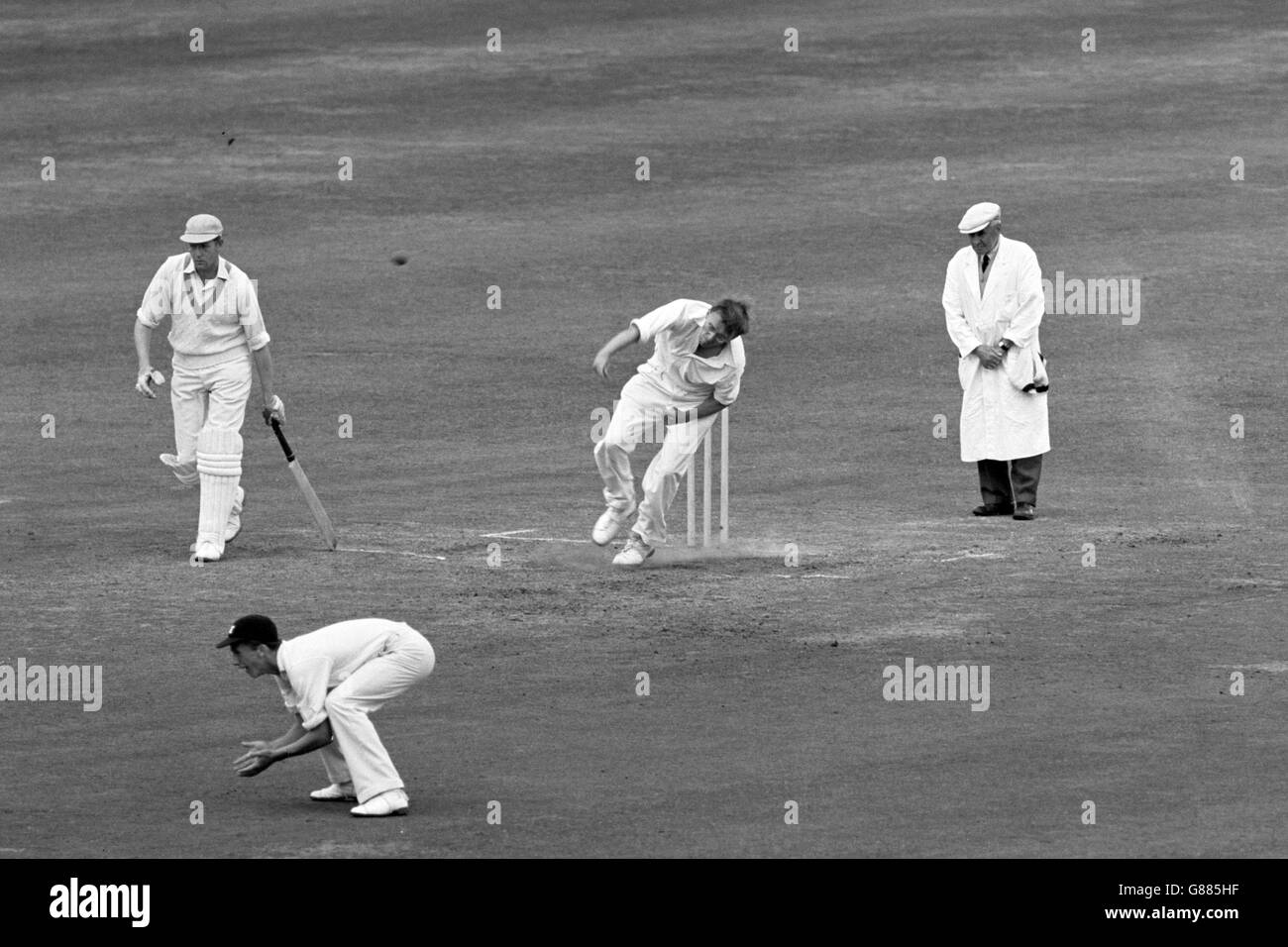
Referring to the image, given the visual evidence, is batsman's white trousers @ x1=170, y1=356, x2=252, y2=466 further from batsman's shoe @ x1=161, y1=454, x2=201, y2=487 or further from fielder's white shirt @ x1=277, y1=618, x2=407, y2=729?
fielder's white shirt @ x1=277, y1=618, x2=407, y2=729

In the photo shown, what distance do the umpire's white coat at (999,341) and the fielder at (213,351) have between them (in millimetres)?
5282

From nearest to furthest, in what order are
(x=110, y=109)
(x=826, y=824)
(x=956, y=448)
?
(x=826, y=824) → (x=956, y=448) → (x=110, y=109)

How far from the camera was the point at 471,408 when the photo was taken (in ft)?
73.8

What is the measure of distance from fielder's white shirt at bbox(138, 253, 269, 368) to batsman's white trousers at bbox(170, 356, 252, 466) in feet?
0.74

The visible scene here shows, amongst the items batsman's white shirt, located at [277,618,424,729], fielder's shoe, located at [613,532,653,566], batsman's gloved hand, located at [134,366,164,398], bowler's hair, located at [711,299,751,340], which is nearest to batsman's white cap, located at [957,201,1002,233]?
bowler's hair, located at [711,299,751,340]

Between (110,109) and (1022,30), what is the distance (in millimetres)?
12860

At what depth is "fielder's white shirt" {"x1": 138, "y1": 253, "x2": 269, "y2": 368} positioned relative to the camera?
1630 centimetres

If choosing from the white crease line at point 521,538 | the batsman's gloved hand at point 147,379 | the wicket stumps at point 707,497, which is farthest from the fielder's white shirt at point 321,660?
the white crease line at point 521,538

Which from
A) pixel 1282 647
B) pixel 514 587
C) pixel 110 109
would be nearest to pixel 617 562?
pixel 514 587

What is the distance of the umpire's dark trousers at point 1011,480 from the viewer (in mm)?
18000

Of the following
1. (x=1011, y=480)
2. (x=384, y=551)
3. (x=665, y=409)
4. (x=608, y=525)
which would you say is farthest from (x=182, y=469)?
(x=1011, y=480)

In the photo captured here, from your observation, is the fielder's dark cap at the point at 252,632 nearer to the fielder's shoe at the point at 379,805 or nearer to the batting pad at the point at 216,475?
the fielder's shoe at the point at 379,805

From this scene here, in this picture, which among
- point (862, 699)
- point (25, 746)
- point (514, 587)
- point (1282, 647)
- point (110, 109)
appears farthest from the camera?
point (110, 109)

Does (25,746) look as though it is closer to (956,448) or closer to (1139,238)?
(956,448)
